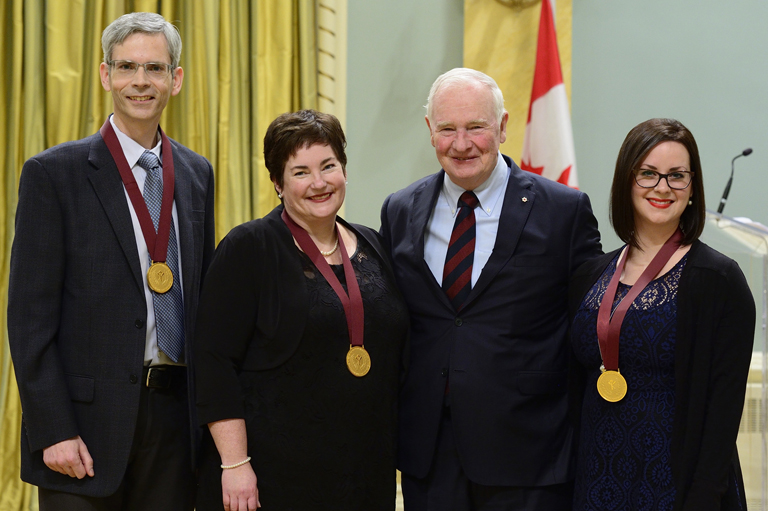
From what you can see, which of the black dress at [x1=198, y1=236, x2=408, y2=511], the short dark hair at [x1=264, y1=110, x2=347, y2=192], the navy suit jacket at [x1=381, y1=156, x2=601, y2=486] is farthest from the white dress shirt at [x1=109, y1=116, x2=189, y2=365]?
the navy suit jacket at [x1=381, y1=156, x2=601, y2=486]

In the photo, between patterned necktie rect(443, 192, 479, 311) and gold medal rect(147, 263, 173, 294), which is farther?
patterned necktie rect(443, 192, 479, 311)

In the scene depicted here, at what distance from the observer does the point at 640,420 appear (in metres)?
2.10

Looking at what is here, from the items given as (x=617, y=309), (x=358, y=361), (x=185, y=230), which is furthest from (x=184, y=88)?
(x=617, y=309)

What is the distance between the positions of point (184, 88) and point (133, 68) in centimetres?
203

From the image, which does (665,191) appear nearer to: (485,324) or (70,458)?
(485,324)

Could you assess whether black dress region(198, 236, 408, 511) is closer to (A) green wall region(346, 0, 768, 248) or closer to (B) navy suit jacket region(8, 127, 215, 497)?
(B) navy suit jacket region(8, 127, 215, 497)

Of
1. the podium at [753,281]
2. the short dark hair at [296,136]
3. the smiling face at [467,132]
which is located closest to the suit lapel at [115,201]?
the short dark hair at [296,136]

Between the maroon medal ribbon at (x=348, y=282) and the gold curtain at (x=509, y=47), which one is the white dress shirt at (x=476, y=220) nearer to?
the maroon medal ribbon at (x=348, y=282)

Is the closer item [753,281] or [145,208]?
[145,208]

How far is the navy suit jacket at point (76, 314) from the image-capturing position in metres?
2.12

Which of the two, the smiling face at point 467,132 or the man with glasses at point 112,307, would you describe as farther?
the smiling face at point 467,132

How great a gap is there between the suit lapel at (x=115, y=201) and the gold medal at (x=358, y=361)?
638 mm

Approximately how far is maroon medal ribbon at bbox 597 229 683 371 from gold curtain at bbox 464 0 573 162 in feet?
7.42

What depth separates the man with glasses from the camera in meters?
2.13
